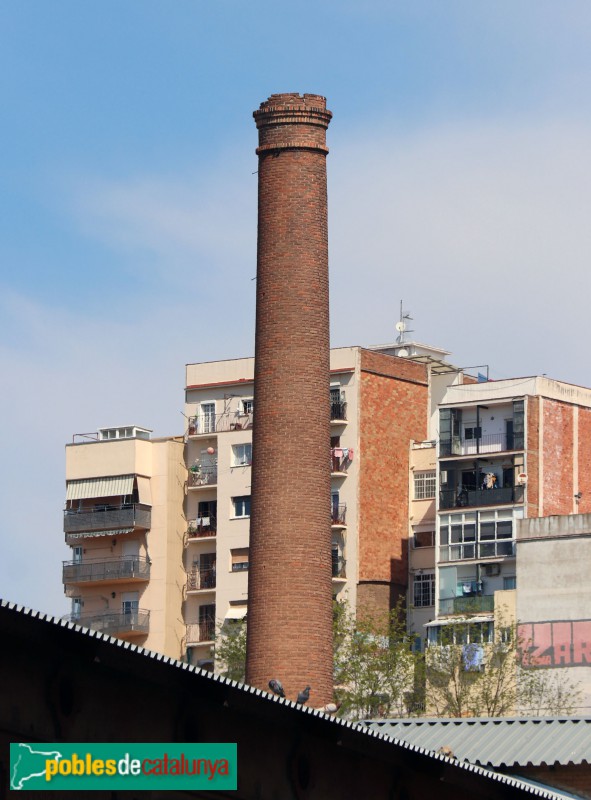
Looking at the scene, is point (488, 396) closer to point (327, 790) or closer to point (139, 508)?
point (139, 508)

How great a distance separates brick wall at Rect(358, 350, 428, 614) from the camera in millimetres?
82000

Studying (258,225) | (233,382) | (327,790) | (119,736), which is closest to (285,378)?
(258,225)

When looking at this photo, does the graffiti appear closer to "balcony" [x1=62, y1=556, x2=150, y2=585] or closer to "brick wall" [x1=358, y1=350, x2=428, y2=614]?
"brick wall" [x1=358, y1=350, x2=428, y2=614]

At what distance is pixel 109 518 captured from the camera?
8738cm

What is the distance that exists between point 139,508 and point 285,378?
125 ft

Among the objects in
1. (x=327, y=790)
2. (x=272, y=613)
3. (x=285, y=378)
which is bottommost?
(x=327, y=790)

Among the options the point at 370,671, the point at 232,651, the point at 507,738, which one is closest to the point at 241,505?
the point at 232,651

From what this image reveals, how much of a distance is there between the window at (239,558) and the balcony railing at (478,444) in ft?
31.3

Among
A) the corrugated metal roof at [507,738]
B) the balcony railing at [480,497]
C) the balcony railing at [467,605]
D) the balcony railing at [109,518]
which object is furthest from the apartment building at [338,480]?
the corrugated metal roof at [507,738]

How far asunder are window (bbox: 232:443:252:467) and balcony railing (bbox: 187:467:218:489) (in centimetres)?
126

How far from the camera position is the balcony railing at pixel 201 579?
281ft

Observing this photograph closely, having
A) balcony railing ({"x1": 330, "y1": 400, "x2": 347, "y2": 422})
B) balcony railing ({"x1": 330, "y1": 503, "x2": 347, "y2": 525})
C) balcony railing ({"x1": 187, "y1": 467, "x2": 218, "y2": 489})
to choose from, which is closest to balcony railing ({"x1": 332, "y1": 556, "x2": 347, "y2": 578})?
balcony railing ({"x1": 330, "y1": 503, "x2": 347, "y2": 525})

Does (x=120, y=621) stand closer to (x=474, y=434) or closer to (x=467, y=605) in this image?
(x=474, y=434)

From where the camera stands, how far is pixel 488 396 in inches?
3206
